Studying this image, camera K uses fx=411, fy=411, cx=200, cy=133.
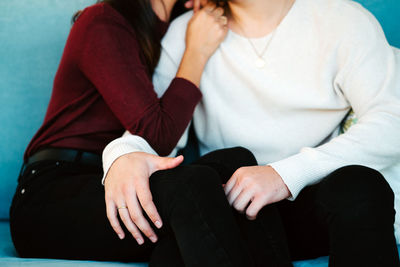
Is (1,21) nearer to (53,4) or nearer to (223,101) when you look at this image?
(53,4)

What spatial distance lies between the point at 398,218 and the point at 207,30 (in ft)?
2.23

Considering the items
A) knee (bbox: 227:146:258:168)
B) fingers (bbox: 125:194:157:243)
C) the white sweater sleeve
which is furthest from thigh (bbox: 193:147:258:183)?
fingers (bbox: 125:194:157:243)

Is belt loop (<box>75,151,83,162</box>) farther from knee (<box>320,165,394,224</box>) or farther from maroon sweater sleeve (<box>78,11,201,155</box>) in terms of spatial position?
knee (<box>320,165,394,224</box>)

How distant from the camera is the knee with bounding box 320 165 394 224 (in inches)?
26.8

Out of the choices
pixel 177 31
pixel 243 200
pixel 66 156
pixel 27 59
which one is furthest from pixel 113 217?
pixel 27 59

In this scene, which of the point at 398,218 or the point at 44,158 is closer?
the point at 398,218

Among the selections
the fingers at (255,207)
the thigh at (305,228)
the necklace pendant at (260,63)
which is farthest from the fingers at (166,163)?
the necklace pendant at (260,63)

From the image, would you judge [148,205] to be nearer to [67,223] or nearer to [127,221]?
[127,221]

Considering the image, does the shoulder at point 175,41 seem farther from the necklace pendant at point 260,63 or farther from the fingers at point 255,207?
the fingers at point 255,207

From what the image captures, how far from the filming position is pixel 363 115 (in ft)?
3.17

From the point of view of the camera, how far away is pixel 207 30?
1.16m

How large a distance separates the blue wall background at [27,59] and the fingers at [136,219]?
0.69m

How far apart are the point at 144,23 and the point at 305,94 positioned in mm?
492

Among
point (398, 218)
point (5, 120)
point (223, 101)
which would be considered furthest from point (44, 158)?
point (398, 218)
